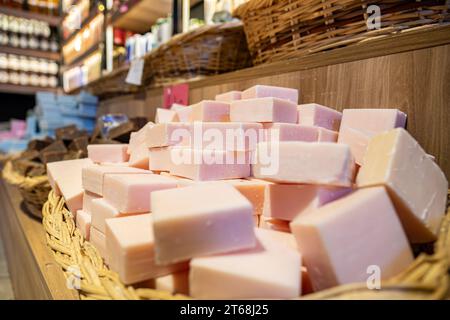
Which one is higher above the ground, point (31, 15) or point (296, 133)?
point (31, 15)

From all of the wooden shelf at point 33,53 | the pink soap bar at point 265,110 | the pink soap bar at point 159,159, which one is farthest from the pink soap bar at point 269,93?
the wooden shelf at point 33,53

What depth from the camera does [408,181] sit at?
1.94 feet

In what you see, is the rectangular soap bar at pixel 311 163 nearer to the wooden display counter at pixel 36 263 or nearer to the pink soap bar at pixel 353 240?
the pink soap bar at pixel 353 240

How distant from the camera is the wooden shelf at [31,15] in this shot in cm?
436

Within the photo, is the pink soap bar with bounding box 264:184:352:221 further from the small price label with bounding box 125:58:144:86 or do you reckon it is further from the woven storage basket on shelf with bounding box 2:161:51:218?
the small price label with bounding box 125:58:144:86

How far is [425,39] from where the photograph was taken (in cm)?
80

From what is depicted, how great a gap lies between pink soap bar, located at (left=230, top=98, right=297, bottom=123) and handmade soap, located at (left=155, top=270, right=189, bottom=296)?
48 cm

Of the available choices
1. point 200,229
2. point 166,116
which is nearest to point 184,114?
point 166,116

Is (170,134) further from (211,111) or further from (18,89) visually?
(18,89)

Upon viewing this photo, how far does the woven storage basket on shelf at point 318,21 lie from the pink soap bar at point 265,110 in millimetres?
240

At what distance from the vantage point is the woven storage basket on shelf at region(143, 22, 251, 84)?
1.43 metres

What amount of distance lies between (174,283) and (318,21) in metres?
0.80
